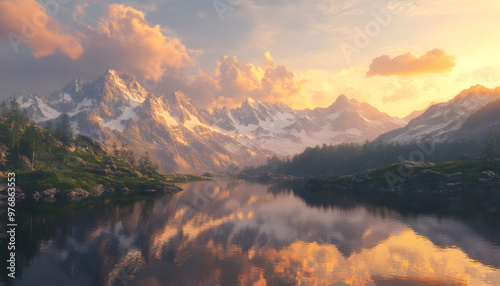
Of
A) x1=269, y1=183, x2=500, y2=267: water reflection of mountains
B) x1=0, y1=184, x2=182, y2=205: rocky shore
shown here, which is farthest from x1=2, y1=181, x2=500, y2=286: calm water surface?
x1=0, y1=184, x2=182, y2=205: rocky shore

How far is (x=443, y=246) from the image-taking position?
53281mm

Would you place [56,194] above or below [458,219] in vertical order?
above

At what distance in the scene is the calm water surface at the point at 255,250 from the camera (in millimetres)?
39312

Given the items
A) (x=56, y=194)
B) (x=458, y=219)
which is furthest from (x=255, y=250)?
(x=56, y=194)

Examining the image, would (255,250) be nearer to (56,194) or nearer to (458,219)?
(458,219)

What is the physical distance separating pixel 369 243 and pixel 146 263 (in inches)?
1680

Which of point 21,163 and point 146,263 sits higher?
point 21,163

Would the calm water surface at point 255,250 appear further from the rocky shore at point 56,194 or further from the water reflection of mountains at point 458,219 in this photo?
the rocky shore at point 56,194

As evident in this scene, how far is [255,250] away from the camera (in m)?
52.3

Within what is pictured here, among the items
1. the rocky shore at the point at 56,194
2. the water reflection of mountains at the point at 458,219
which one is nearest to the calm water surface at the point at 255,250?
the water reflection of mountains at the point at 458,219

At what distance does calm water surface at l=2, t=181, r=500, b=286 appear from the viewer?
39312mm

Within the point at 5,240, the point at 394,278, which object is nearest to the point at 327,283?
the point at 394,278

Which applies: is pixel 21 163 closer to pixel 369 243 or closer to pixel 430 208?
pixel 369 243

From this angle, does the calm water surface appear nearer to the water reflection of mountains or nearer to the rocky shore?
Answer: the water reflection of mountains
